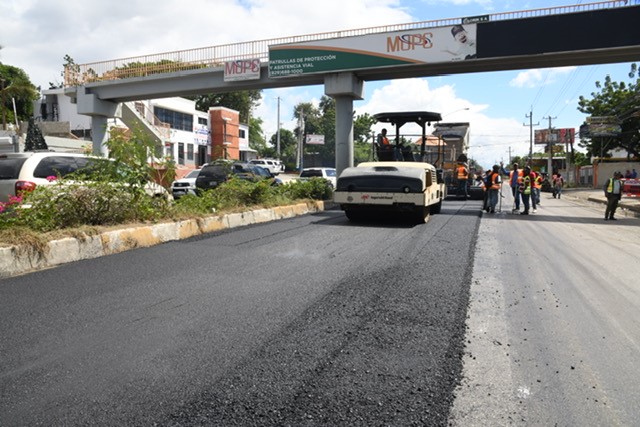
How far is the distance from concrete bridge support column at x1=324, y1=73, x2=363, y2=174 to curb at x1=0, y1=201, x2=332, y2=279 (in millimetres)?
11430

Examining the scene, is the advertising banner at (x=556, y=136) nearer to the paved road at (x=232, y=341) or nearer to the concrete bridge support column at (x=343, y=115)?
the concrete bridge support column at (x=343, y=115)

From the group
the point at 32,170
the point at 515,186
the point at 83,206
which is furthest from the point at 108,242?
the point at 515,186

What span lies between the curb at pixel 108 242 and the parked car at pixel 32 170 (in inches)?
39.8

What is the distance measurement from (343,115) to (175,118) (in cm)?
2932

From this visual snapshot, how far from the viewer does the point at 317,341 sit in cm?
370

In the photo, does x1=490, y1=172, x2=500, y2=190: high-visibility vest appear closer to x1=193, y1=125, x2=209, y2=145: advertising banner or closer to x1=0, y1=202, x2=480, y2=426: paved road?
x1=0, y1=202, x2=480, y2=426: paved road

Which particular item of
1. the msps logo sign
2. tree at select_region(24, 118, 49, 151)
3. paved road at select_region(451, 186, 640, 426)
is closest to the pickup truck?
paved road at select_region(451, 186, 640, 426)

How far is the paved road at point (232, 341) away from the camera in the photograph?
8.88 feet

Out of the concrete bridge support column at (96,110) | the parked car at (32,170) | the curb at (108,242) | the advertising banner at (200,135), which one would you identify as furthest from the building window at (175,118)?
the curb at (108,242)

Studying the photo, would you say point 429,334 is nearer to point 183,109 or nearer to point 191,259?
point 191,259

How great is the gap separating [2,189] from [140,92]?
2078 cm

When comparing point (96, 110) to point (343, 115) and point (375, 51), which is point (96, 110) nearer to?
point (343, 115)

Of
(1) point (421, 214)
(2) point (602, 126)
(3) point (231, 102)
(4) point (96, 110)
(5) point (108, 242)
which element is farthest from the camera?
(3) point (231, 102)

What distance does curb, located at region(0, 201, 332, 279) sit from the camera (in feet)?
18.1
